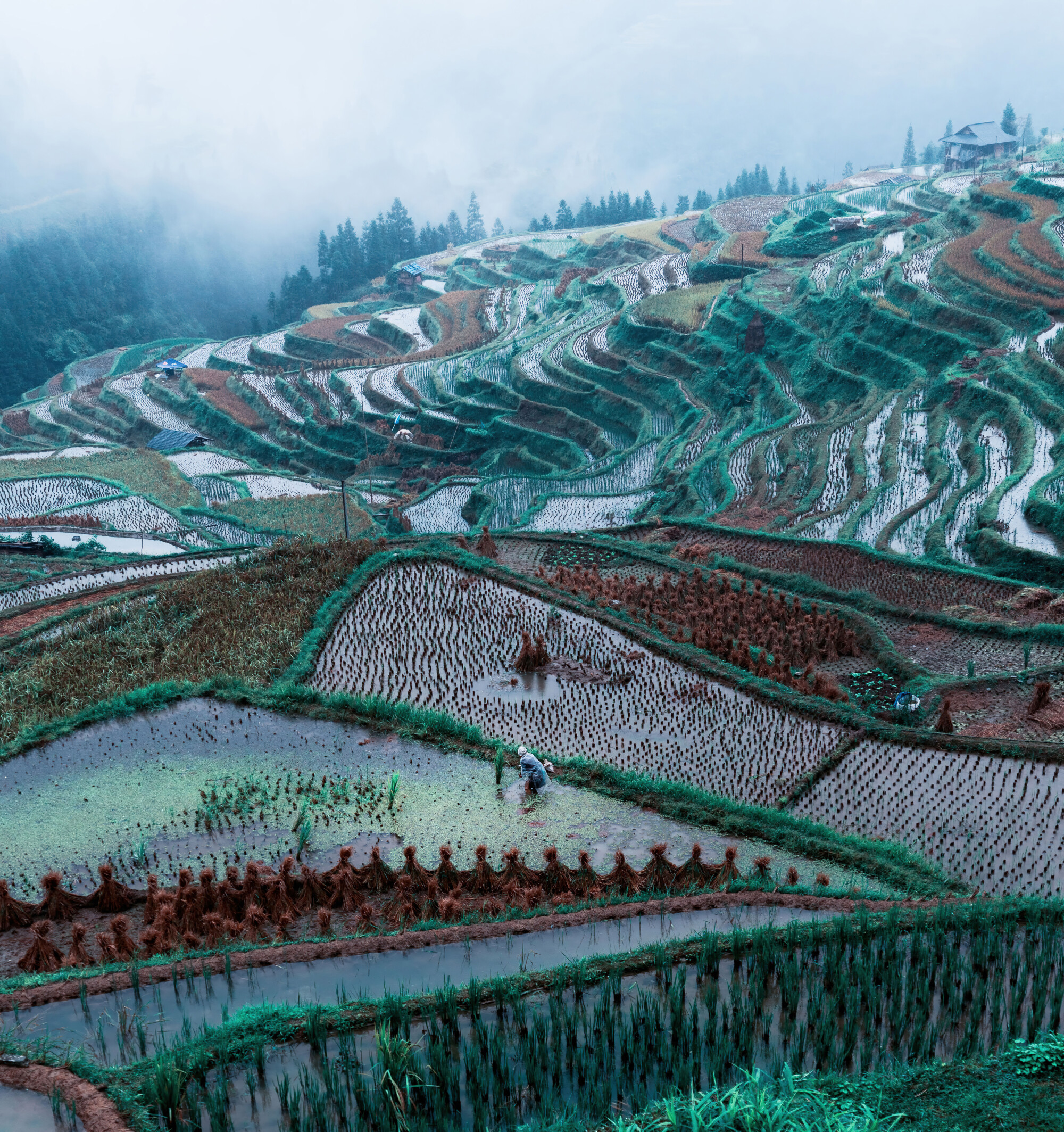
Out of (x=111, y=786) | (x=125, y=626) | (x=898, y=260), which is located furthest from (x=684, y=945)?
(x=898, y=260)

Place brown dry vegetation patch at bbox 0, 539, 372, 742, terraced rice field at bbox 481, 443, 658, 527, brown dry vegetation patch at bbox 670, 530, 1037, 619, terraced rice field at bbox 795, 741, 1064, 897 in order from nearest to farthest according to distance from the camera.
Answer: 1. terraced rice field at bbox 795, 741, 1064, 897
2. brown dry vegetation patch at bbox 0, 539, 372, 742
3. brown dry vegetation patch at bbox 670, 530, 1037, 619
4. terraced rice field at bbox 481, 443, 658, 527

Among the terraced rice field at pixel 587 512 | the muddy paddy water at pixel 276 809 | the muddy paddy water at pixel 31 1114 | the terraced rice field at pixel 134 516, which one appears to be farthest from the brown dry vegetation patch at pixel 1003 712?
the terraced rice field at pixel 134 516

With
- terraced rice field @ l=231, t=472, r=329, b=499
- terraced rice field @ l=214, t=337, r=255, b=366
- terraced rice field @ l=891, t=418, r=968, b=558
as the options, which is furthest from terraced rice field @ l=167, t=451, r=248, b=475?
terraced rice field @ l=891, t=418, r=968, b=558

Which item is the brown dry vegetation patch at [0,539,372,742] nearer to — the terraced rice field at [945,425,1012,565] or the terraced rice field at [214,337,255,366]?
the terraced rice field at [945,425,1012,565]

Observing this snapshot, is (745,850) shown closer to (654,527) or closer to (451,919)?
(451,919)

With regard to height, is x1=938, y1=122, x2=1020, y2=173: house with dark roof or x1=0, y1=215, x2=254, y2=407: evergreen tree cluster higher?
x1=938, y1=122, x2=1020, y2=173: house with dark roof

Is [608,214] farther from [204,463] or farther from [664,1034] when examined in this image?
[664,1034]
